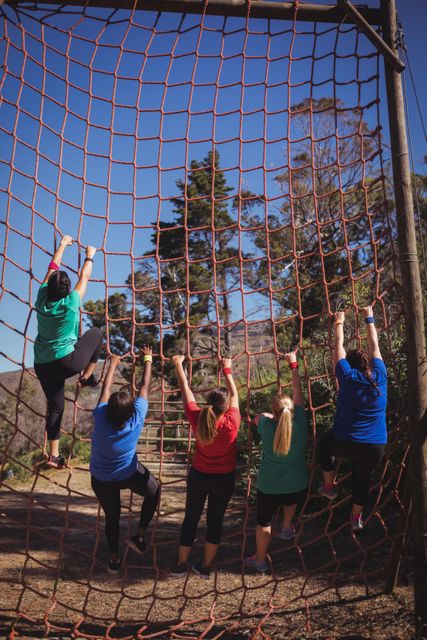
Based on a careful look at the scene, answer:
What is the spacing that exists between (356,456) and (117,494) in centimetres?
136

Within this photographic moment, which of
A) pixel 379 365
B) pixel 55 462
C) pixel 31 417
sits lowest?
pixel 55 462

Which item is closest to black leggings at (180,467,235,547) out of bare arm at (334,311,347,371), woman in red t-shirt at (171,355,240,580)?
woman in red t-shirt at (171,355,240,580)

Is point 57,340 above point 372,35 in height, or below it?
below

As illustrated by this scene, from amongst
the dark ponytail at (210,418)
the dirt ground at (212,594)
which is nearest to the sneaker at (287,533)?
the dirt ground at (212,594)

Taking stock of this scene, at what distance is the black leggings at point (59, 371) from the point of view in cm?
303

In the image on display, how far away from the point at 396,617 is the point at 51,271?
294 centimetres

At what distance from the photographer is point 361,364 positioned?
3.02 m

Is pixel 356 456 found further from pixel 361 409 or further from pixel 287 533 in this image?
pixel 287 533

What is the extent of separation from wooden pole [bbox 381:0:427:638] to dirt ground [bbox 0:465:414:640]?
345 millimetres

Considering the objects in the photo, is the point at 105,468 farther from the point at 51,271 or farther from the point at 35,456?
the point at 35,456

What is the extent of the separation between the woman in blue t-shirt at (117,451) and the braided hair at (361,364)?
1.15 m

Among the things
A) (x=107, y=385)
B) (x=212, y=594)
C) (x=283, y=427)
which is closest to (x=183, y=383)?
(x=107, y=385)

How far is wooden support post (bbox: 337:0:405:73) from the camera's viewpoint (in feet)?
10.5

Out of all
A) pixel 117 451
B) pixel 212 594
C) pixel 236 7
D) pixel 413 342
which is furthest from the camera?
pixel 212 594
